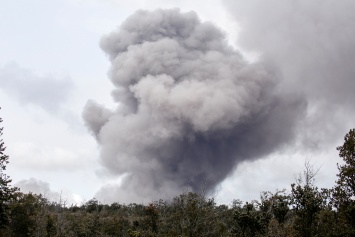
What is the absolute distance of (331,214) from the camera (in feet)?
77.2

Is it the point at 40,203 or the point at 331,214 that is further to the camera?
the point at 40,203

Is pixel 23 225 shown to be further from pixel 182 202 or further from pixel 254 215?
pixel 254 215

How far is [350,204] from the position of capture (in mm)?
21953

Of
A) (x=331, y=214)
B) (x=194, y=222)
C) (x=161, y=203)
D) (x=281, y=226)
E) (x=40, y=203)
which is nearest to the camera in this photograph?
(x=331, y=214)

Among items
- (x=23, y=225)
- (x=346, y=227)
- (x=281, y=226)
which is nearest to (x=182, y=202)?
(x=281, y=226)

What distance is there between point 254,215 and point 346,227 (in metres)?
14.9

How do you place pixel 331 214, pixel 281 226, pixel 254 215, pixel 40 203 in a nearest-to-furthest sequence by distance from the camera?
1. pixel 331 214
2. pixel 281 226
3. pixel 254 215
4. pixel 40 203

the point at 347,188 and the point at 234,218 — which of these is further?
the point at 234,218

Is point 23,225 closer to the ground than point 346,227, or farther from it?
farther from it

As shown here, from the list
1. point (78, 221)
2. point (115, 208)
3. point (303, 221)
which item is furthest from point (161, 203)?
point (115, 208)

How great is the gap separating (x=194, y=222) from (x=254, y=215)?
6.51m

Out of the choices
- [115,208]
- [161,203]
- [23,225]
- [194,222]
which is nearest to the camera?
[194,222]

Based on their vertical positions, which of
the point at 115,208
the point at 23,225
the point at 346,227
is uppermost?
the point at 115,208

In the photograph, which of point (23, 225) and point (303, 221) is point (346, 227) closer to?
point (303, 221)
